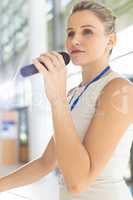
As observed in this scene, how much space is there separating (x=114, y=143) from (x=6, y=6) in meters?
0.93

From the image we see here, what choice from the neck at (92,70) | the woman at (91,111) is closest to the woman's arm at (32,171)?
the woman at (91,111)

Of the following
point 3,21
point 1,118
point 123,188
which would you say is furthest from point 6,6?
point 123,188

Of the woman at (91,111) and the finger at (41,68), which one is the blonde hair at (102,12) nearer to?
the woman at (91,111)

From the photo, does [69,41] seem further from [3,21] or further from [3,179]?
[3,21]

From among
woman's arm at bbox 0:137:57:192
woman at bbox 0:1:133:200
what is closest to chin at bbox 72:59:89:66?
woman at bbox 0:1:133:200

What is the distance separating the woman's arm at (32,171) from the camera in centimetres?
58

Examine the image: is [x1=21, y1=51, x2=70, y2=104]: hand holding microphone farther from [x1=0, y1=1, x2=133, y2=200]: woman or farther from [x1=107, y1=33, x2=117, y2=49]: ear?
[x1=107, y1=33, x2=117, y2=49]: ear

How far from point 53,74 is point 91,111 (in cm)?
9

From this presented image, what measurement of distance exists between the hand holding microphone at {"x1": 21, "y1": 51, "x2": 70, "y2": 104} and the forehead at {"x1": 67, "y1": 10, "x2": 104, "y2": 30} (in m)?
0.10

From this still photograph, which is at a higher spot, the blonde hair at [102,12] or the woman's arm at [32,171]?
the blonde hair at [102,12]

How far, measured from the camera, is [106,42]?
0.51 m

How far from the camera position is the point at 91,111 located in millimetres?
471

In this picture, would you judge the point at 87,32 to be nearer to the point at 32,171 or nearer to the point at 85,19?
the point at 85,19

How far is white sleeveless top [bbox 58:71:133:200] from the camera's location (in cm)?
47
